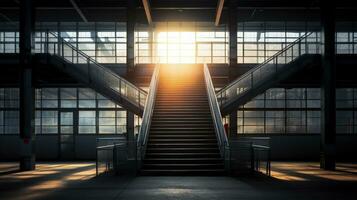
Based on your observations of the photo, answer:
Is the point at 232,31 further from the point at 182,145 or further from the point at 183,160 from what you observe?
the point at 183,160

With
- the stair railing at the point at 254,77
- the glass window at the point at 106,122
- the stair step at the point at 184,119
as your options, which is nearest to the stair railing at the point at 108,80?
the stair step at the point at 184,119

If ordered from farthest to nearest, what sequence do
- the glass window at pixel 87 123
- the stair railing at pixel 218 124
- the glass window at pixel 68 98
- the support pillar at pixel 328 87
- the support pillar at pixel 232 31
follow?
the glass window at pixel 68 98, the glass window at pixel 87 123, the support pillar at pixel 232 31, the support pillar at pixel 328 87, the stair railing at pixel 218 124

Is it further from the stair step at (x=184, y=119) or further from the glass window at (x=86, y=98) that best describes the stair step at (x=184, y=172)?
the glass window at (x=86, y=98)

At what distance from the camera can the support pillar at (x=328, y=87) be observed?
2159cm

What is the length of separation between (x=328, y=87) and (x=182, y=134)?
7.48 metres

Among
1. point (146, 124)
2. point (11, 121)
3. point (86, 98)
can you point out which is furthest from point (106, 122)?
point (146, 124)

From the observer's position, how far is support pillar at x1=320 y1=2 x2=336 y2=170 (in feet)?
70.8

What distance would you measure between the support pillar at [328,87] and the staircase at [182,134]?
548cm

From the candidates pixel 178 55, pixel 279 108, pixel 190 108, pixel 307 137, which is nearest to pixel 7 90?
pixel 178 55

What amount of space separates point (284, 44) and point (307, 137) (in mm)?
6123

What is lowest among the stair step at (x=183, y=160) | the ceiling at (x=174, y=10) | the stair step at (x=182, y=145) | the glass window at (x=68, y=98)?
the stair step at (x=183, y=160)

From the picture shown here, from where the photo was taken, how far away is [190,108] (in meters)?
20.7

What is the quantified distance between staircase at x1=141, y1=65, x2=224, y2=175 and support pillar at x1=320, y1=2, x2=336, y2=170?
5.48 m

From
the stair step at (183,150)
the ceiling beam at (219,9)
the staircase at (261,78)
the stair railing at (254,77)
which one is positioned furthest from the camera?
the ceiling beam at (219,9)
